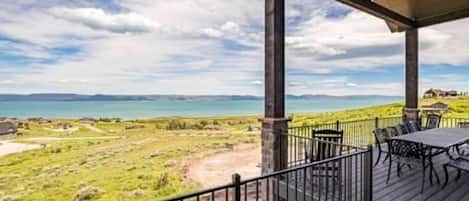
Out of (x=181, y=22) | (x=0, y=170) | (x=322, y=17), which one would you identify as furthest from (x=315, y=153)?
(x=181, y=22)

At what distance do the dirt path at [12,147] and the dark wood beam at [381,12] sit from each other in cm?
2003

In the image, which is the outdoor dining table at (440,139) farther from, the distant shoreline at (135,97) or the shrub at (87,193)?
the distant shoreline at (135,97)

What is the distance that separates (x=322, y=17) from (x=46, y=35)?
19.1 metres

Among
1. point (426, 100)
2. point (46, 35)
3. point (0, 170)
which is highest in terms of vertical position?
point (46, 35)

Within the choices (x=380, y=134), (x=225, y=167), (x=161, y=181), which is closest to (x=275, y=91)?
(x=380, y=134)

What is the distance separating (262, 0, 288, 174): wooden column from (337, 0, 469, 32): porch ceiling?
Result: 2.53m

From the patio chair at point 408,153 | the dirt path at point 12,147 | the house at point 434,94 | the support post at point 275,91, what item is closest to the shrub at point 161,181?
the dirt path at point 12,147

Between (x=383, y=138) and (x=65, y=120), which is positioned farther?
(x=65, y=120)

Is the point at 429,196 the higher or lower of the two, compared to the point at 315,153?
lower

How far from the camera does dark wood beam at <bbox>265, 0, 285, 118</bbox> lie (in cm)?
495

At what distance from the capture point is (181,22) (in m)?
24.4

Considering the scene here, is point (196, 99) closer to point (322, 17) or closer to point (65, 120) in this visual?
point (65, 120)

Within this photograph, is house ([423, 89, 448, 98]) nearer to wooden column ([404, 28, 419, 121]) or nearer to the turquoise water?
wooden column ([404, 28, 419, 121])

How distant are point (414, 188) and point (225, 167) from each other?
1262 cm
